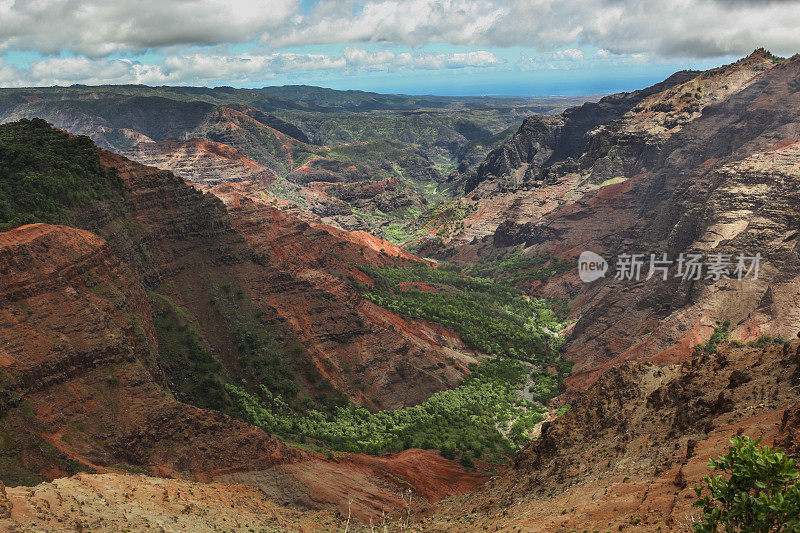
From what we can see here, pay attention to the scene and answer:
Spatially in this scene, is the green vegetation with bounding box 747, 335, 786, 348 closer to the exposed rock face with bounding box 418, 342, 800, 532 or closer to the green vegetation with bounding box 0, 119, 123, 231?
the exposed rock face with bounding box 418, 342, 800, 532

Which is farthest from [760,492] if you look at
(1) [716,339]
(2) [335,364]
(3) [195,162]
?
(3) [195,162]

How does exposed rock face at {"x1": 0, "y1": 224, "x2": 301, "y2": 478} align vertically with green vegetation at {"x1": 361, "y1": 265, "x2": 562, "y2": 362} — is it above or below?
above

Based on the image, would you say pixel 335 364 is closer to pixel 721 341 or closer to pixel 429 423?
pixel 429 423

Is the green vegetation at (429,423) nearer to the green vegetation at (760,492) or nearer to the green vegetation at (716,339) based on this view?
the green vegetation at (716,339)

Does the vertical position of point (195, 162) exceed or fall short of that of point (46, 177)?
it exceeds it

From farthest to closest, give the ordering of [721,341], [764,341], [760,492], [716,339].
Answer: [716,339] → [721,341] → [764,341] → [760,492]

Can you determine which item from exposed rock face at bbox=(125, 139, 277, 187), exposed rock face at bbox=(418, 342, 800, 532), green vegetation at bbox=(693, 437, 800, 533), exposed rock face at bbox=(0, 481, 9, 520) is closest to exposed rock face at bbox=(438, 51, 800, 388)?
exposed rock face at bbox=(418, 342, 800, 532)

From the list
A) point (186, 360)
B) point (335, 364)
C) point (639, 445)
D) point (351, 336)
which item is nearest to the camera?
point (639, 445)
